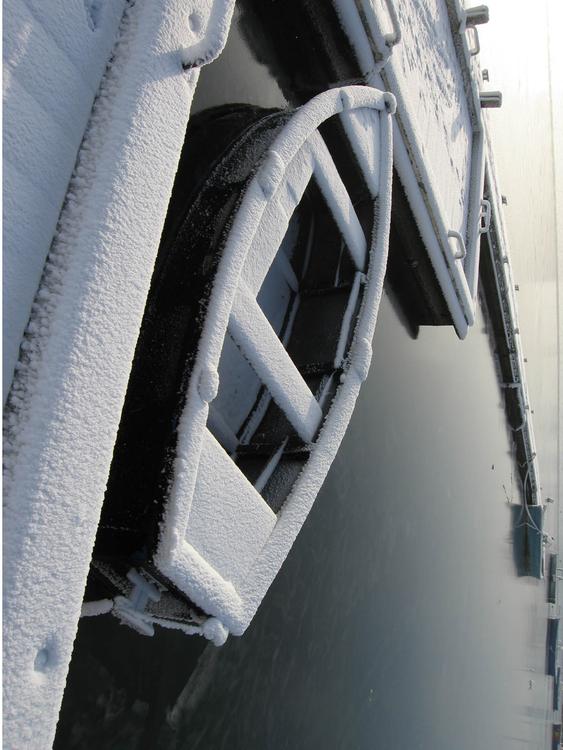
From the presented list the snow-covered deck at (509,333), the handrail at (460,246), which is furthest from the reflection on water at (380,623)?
the handrail at (460,246)

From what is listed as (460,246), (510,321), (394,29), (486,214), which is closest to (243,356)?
(394,29)

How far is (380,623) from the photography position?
206 cm

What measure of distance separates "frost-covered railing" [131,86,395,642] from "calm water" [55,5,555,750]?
284 millimetres

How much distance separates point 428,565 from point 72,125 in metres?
2.28

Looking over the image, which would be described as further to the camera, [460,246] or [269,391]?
[460,246]

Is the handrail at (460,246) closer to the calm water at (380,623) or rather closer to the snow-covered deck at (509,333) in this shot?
the calm water at (380,623)

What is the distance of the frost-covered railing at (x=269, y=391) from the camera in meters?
0.86

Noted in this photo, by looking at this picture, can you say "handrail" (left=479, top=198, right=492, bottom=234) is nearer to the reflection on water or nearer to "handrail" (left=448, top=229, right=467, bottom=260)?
"handrail" (left=448, top=229, right=467, bottom=260)

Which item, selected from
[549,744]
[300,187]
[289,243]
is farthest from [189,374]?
[549,744]

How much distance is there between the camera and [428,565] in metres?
2.54

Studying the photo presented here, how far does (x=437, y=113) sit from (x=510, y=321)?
5.65ft

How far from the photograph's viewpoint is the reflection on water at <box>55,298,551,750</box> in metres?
1.19

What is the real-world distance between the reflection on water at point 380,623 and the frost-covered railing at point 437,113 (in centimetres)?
34

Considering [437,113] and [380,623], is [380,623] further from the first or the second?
[437,113]
